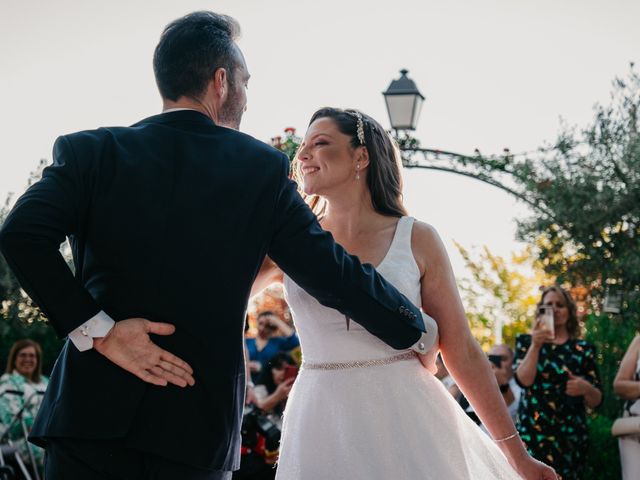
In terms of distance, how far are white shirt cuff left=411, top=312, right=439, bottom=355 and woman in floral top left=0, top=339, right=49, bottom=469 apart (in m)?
6.18

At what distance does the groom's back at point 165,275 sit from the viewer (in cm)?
218

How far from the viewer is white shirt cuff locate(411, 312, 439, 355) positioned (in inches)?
109

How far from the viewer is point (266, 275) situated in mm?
3105

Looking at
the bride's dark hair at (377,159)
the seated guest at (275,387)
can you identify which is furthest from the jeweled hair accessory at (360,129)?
the seated guest at (275,387)

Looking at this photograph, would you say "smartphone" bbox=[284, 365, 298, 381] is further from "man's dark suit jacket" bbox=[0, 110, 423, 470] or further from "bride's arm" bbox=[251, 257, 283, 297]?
"man's dark suit jacket" bbox=[0, 110, 423, 470]

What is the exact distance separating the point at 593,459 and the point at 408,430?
5321 millimetres

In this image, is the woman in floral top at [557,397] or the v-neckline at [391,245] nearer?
the v-neckline at [391,245]

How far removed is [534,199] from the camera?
1260 centimetres

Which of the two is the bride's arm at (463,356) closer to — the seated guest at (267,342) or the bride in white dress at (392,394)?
the bride in white dress at (392,394)

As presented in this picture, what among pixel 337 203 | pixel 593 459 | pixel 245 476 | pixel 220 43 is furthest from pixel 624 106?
pixel 220 43

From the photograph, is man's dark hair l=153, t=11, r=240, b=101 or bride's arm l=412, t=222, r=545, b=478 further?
bride's arm l=412, t=222, r=545, b=478

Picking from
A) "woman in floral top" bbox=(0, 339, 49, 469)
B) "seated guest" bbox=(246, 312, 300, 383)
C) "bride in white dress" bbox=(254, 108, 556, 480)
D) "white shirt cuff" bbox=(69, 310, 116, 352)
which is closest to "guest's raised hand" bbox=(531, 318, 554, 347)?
"seated guest" bbox=(246, 312, 300, 383)

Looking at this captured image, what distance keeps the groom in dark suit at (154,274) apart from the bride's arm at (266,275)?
0.65 metres

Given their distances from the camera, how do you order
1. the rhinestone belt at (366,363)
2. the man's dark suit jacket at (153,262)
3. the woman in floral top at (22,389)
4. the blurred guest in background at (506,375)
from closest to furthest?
the man's dark suit jacket at (153,262), the rhinestone belt at (366,363), the blurred guest in background at (506,375), the woman in floral top at (22,389)
